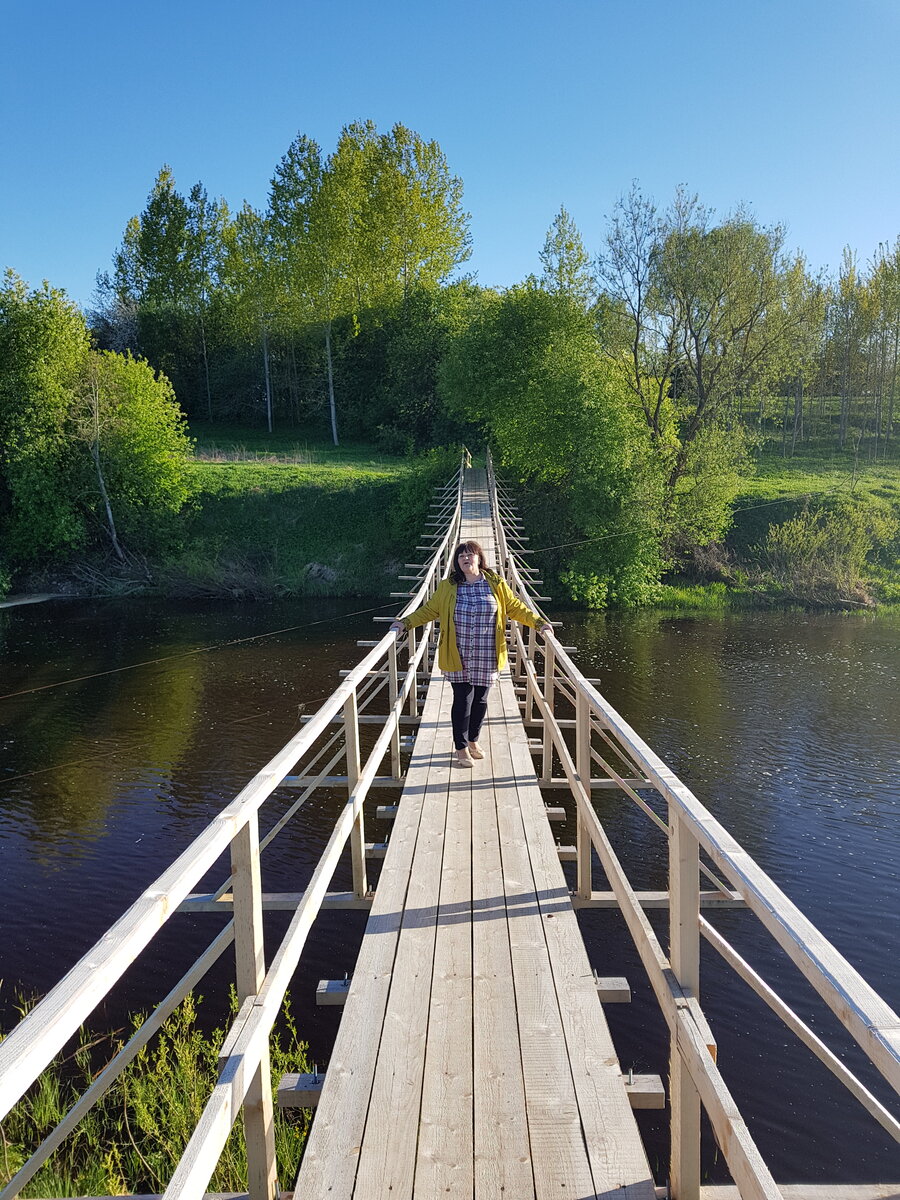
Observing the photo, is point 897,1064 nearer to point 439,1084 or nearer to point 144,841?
point 439,1084

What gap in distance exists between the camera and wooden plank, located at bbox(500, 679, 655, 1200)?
2482 mm

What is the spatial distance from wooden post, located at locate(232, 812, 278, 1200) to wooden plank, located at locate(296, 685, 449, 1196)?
5.1 inches

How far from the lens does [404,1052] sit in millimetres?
3031

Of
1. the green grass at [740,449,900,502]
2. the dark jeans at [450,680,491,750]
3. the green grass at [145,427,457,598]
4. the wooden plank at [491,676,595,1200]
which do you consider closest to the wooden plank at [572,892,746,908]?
the wooden plank at [491,676,595,1200]

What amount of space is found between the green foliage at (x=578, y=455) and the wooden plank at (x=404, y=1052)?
20850 millimetres

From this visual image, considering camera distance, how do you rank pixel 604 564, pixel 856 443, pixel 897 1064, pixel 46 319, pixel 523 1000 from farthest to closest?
1. pixel 856 443
2. pixel 46 319
3. pixel 604 564
4. pixel 523 1000
5. pixel 897 1064

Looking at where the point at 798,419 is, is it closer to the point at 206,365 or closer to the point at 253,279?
the point at 253,279

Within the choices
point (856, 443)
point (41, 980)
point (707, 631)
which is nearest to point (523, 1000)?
point (41, 980)

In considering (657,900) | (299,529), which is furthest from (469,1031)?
(299,529)

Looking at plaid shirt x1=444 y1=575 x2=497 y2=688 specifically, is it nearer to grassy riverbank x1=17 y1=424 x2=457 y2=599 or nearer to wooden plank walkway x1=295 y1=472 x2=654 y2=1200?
wooden plank walkway x1=295 y1=472 x2=654 y2=1200

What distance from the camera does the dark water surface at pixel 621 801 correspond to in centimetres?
688

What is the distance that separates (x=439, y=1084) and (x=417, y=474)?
26758 millimetres

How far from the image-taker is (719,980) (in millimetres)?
7695

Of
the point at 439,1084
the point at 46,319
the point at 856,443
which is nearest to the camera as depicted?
the point at 439,1084
